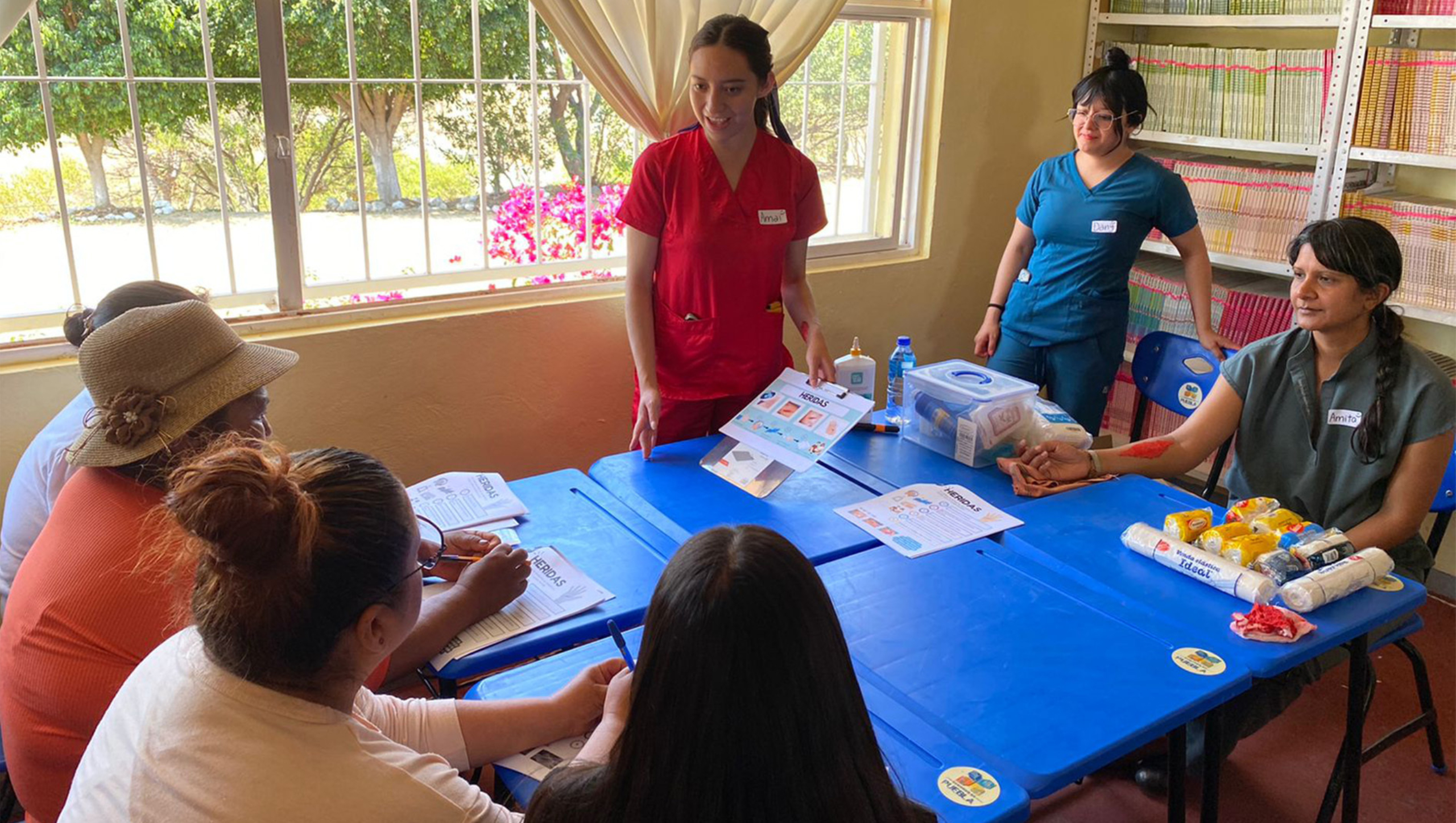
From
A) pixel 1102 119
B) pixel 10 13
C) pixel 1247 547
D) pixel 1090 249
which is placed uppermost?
pixel 10 13

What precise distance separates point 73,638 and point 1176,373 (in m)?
2.51

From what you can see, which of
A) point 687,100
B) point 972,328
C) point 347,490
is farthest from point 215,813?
point 972,328

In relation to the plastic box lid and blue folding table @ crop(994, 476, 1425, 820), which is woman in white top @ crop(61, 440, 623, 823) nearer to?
blue folding table @ crop(994, 476, 1425, 820)

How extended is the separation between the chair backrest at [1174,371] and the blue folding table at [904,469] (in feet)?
2.64

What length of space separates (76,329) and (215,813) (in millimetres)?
1448

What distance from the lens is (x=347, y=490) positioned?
1047 millimetres

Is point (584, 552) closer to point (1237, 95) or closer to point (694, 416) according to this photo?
point (694, 416)

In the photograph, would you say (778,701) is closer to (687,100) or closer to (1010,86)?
(687,100)

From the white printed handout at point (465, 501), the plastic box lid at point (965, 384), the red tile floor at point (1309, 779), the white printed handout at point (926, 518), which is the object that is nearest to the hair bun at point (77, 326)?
the white printed handout at point (465, 501)

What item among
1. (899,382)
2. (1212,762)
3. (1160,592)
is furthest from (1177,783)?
(899,382)

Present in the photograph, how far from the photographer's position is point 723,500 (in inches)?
78.2

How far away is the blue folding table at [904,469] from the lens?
82.2 inches

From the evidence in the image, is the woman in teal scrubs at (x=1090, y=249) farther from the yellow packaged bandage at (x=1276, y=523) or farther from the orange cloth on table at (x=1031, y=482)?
the yellow packaged bandage at (x=1276, y=523)

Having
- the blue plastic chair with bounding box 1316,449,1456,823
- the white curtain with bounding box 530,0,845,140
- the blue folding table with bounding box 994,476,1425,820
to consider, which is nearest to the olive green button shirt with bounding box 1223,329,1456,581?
the blue plastic chair with bounding box 1316,449,1456,823
